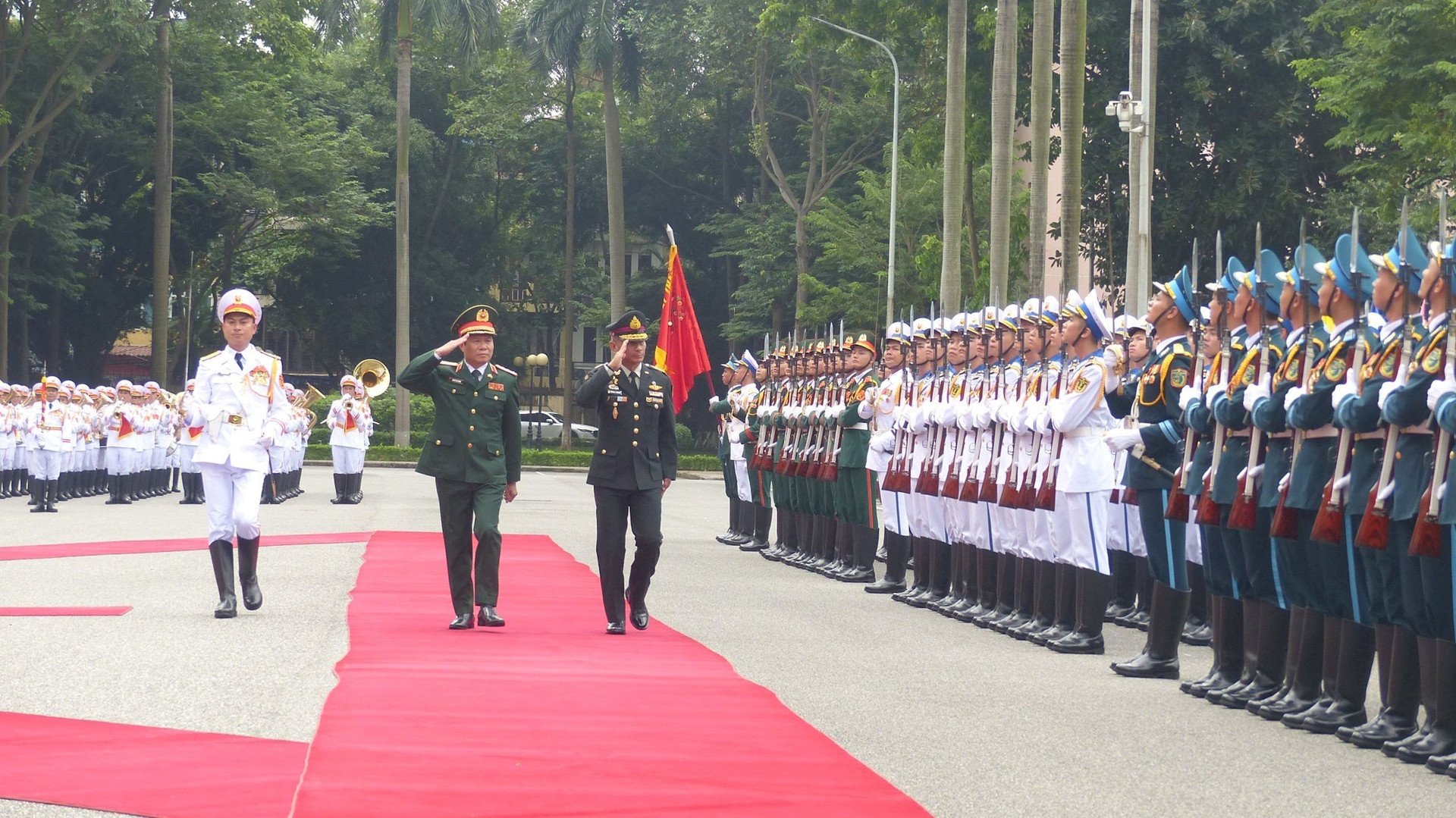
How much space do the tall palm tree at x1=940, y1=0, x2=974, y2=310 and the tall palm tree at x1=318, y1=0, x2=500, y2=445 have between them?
24619 mm

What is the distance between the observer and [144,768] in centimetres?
681

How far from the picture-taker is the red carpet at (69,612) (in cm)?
1186

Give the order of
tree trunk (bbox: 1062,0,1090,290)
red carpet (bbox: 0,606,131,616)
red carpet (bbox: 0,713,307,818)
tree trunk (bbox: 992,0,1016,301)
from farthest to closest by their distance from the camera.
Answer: tree trunk (bbox: 992,0,1016,301) < tree trunk (bbox: 1062,0,1090,290) < red carpet (bbox: 0,606,131,616) < red carpet (bbox: 0,713,307,818)

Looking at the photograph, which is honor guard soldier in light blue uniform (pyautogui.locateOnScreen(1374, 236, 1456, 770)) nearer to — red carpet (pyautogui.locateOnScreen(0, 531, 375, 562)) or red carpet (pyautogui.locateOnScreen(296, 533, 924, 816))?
red carpet (pyautogui.locateOnScreen(296, 533, 924, 816))

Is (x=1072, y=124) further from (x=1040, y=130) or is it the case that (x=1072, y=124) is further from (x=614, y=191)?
(x=614, y=191)

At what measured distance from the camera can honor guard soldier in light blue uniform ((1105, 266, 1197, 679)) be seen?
33.0ft

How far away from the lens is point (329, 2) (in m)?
50.6

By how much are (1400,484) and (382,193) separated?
60909 mm

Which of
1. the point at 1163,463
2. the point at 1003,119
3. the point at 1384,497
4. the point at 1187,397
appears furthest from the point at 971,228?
the point at 1384,497

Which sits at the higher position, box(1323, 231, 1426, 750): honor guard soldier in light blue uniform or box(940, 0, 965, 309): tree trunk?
box(940, 0, 965, 309): tree trunk

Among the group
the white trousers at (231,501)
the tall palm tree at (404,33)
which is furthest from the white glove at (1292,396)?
the tall palm tree at (404,33)

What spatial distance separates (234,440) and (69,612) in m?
1.44

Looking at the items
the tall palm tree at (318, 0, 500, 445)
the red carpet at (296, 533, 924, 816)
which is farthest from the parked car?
the red carpet at (296, 533, 924, 816)

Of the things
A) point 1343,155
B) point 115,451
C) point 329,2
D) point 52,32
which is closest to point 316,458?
point 329,2
